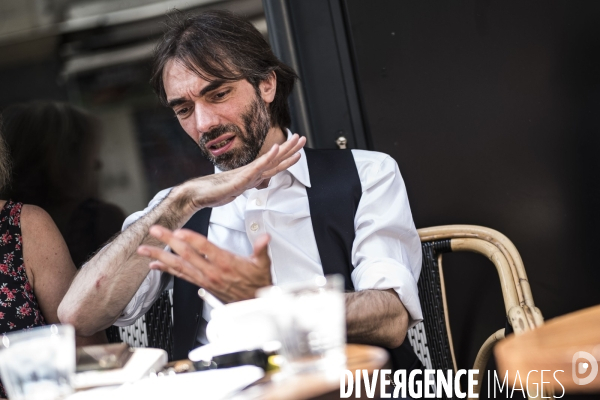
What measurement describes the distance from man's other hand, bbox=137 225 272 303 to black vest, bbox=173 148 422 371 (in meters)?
0.51

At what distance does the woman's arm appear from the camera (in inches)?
78.6

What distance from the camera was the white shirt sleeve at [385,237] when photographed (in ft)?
5.51

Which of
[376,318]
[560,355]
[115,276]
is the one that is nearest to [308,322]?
[560,355]

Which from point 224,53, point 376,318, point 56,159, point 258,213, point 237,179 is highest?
point 224,53

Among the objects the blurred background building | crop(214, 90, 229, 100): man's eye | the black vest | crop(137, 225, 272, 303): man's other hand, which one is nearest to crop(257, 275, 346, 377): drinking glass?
crop(137, 225, 272, 303): man's other hand

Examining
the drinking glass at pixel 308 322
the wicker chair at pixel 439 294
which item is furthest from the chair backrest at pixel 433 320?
the drinking glass at pixel 308 322

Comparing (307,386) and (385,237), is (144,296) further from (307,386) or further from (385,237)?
(307,386)

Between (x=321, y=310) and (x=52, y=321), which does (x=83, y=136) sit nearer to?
(x=52, y=321)

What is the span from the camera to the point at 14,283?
1967 millimetres

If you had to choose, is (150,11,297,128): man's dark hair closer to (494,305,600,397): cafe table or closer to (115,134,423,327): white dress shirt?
(115,134,423,327): white dress shirt

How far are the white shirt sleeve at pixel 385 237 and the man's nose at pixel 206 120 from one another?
1.33 feet

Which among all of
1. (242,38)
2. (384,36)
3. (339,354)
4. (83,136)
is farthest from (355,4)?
(339,354)

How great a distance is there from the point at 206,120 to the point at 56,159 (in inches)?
30.0

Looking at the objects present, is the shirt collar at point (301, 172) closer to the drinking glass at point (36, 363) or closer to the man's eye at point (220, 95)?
the man's eye at point (220, 95)
